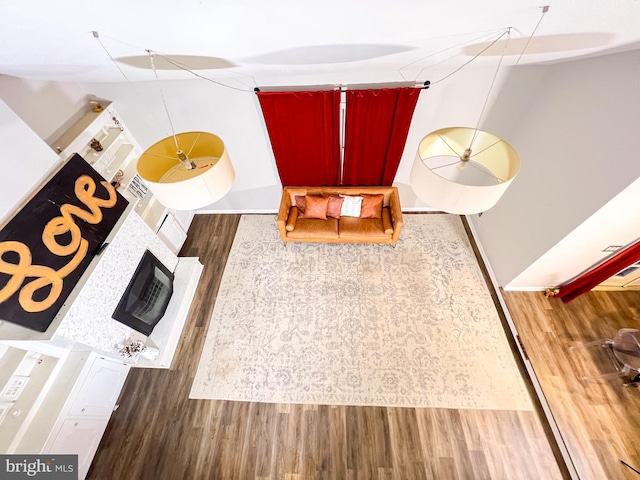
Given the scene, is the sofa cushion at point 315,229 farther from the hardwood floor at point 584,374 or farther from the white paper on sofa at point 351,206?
the hardwood floor at point 584,374

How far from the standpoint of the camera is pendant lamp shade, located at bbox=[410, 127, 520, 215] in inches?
70.7

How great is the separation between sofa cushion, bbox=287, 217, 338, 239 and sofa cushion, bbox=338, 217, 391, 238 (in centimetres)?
12

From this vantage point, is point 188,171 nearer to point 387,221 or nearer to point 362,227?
point 362,227

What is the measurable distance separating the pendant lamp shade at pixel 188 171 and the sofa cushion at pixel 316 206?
1783mm

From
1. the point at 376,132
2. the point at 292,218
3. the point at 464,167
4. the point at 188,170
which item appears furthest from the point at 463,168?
the point at 292,218

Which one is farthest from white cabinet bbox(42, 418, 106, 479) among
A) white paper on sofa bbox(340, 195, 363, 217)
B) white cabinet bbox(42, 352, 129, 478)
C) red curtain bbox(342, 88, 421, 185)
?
red curtain bbox(342, 88, 421, 185)

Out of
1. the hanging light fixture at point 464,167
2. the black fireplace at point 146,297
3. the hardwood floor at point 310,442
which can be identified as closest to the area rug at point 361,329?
the hardwood floor at point 310,442

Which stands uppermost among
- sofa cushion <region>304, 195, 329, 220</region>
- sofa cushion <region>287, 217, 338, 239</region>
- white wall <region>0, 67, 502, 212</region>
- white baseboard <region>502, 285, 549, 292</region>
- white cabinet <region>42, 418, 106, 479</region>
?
white wall <region>0, 67, 502, 212</region>

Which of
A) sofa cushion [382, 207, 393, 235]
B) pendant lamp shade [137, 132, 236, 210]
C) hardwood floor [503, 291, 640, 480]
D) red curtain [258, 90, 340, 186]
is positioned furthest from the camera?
sofa cushion [382, 207, 393, 235]

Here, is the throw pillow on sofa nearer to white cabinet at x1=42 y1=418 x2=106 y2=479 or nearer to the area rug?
the area rug

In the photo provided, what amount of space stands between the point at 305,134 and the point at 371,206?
1.41m

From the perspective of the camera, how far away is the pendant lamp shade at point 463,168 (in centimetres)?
180

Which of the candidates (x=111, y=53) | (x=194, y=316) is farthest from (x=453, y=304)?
(x=111, y=53)

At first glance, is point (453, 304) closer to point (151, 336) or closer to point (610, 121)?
point (610, 121)
